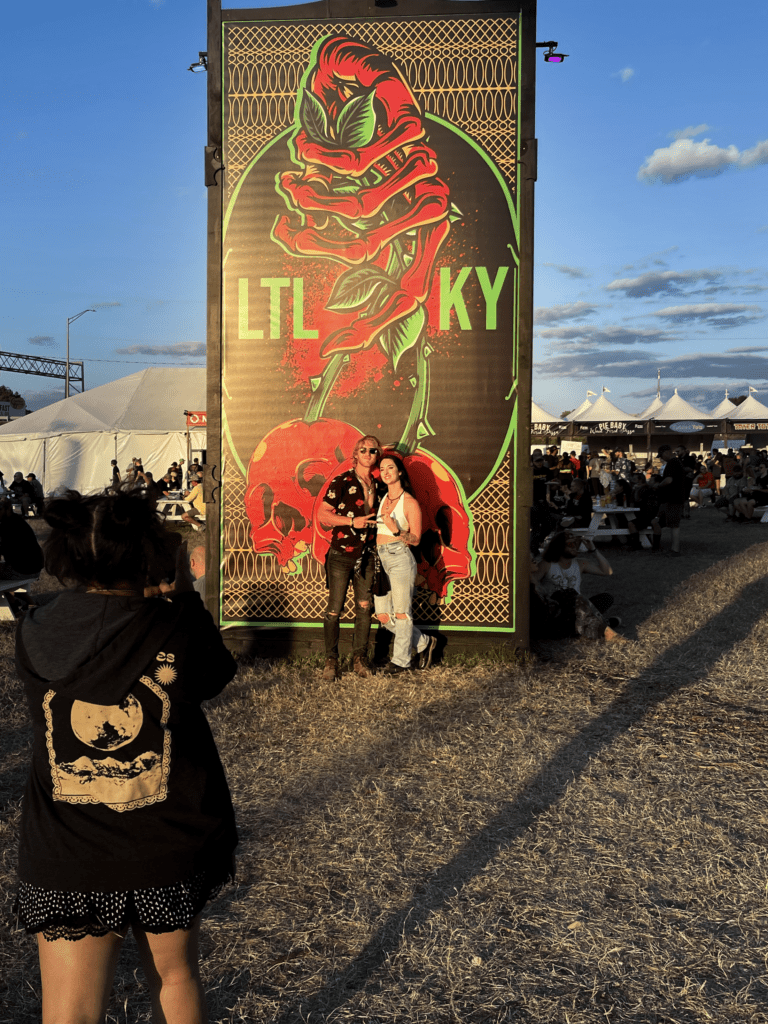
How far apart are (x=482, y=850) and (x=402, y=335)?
482 cm

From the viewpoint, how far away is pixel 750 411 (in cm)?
4428

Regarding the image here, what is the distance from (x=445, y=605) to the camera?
764 cm

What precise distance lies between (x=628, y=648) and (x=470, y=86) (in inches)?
217

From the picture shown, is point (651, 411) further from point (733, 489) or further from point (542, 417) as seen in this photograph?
point (733, 489)

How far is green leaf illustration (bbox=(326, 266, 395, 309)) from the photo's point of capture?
299 inches

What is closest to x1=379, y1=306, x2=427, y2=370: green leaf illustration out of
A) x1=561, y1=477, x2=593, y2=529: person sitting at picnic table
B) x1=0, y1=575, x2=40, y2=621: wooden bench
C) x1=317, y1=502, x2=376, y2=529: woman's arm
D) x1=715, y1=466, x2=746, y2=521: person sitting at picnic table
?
x1=317, y1=502, x2=376, y2=529: woman's arm

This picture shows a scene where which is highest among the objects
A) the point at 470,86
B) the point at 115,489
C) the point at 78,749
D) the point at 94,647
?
the point at 470,86

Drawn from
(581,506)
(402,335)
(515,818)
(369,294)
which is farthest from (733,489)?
(515,818)

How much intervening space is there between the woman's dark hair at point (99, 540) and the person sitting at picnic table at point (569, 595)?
7.17 meters

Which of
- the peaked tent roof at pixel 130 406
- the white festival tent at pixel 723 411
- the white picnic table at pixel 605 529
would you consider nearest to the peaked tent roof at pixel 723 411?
the white festival tent at pixel 723 411

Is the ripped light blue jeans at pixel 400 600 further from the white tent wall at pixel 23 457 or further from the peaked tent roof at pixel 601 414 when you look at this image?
the peaked tent roof at pixel 601 414

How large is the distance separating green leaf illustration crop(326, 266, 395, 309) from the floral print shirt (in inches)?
64.5

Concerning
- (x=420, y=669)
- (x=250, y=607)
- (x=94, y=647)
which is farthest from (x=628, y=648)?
(x=94, y=647)

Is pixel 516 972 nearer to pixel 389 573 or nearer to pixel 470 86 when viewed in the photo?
pixel 389 573
